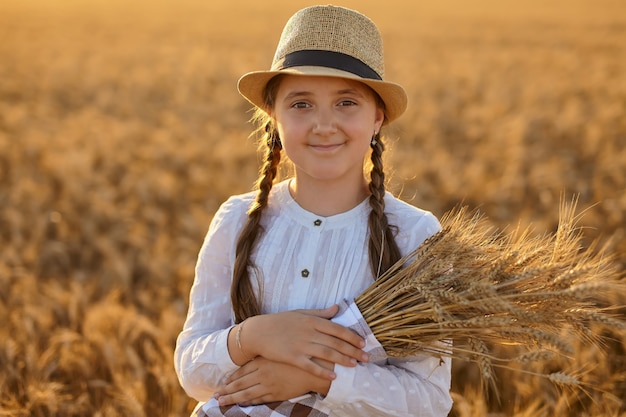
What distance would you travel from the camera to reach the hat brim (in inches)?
80.9

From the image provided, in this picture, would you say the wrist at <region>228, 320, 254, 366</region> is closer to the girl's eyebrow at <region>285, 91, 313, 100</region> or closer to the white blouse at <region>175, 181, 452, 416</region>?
the white blouse at <region>175, 181, 452, 416</region>

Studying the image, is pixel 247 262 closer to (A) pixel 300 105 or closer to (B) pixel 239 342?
(B) pixel 239 342

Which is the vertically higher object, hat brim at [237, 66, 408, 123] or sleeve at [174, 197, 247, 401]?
hat brim at [237, 66, 408, 123]

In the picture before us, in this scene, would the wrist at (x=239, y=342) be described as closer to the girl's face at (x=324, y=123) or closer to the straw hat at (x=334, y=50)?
the girl's face at (x=324, y=123)

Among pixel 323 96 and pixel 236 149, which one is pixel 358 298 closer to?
pixel 323 96

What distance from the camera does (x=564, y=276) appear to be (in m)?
1.73

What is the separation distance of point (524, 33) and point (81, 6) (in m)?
19.1

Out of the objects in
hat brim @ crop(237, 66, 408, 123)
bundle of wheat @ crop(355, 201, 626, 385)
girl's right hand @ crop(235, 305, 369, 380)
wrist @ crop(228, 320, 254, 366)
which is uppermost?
hat brim @ crop(237, 66, 408, 123)

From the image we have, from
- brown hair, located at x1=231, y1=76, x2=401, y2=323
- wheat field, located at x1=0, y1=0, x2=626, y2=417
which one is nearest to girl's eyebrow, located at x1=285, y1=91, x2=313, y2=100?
brown hair, located at x1=231, y1=76, x2=401, y2=323

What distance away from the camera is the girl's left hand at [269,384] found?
1.98 meters

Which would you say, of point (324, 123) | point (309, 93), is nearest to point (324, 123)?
point (324, 123)

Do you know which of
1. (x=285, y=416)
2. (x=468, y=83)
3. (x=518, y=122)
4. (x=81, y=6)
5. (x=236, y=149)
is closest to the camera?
(x=285, y=416)

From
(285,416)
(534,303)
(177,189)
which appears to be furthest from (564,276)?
(177,189)

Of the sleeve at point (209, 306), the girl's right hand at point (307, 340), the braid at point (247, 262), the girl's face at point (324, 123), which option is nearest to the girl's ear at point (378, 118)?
the girl's face at point (324, 123)
